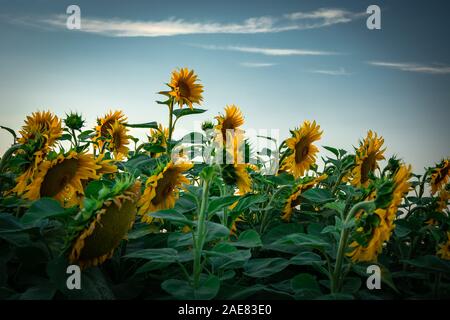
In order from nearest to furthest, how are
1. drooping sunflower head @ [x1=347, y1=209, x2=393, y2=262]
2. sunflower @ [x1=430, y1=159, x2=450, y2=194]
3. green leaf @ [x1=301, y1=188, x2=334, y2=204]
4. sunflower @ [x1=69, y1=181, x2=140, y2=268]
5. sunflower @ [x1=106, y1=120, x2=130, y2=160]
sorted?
sunflower @ [x1=69, y1=181, x2=140, y2=268] < drooping sunflower head @ [x1=347, y1=209, x2=393, y2=262] < green leaf @ [x1=301, y1=188, x2=334, y2=204] < sunflower @ [x1=430, y1=159, x2=450, y2=194] < sunflower @ [x1=106, y1=120, x2=130, y2=160]

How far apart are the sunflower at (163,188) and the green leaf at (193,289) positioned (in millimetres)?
433

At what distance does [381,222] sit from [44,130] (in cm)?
109

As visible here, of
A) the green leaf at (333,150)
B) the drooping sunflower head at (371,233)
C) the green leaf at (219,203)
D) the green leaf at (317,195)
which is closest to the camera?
the drooping sunflower head at (371,233)

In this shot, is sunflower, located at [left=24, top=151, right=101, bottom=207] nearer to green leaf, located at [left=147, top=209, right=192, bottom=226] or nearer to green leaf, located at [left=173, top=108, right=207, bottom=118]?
green leaf, located at [left=147, top=209, right=192, bottom=226]

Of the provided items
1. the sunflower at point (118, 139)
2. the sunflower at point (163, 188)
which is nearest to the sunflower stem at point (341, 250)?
the sunflower at point (163, 188)

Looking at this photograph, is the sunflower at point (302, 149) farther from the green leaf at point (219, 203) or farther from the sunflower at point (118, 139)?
the green leaf at point (219, 203)

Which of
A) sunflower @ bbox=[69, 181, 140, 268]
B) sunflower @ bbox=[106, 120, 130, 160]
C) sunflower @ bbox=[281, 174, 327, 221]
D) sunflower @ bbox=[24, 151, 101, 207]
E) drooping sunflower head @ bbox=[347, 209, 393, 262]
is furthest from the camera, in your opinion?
sunflower @ bbox=[106, 120, 130, 160]

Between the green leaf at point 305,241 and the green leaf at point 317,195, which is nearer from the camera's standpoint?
the green leaf at point 305,241

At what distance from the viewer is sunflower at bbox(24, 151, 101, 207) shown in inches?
57.3

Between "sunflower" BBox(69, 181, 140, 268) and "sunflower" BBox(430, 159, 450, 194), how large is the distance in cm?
191

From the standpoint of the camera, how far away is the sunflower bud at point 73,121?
2596mm

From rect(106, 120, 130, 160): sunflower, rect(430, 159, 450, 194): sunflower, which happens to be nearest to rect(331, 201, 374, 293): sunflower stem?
rect(430, 159, 450, 194): sunflower
